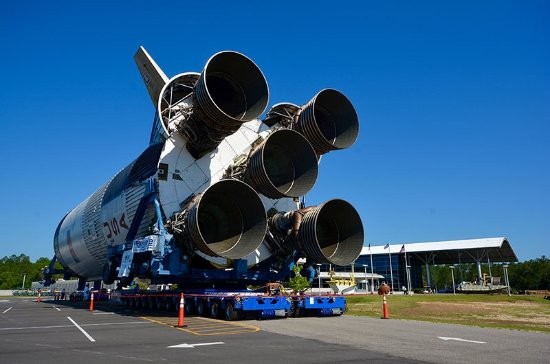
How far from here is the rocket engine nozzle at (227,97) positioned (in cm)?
1734

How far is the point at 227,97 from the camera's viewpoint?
1881 cm

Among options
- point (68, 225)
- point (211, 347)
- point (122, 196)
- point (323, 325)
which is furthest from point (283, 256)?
point (68, 225)

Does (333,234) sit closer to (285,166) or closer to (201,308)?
(285,166)

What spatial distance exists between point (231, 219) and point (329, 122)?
6.34 meters


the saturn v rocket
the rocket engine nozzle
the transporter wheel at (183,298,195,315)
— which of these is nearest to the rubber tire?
the transporter wheel at (183,298,195,315)

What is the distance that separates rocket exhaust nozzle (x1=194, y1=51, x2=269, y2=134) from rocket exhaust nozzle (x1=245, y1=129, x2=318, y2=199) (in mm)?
1503

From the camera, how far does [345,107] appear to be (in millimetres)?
19656

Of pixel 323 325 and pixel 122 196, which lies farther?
pixel 122 196

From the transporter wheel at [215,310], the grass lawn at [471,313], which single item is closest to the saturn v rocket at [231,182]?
the transporter wheel at [215,310]

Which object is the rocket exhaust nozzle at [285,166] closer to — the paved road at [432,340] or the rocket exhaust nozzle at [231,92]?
the rocket exhaust nozzle at [231,92]

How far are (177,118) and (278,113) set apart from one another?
203 inches

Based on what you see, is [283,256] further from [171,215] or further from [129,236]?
[129,236]

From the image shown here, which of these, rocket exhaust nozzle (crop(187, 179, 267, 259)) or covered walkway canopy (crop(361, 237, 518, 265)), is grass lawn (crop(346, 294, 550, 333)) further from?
covered walkway canopy (crop(361, 237, 518, 265))

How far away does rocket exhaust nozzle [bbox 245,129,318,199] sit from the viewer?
58.2 feet
